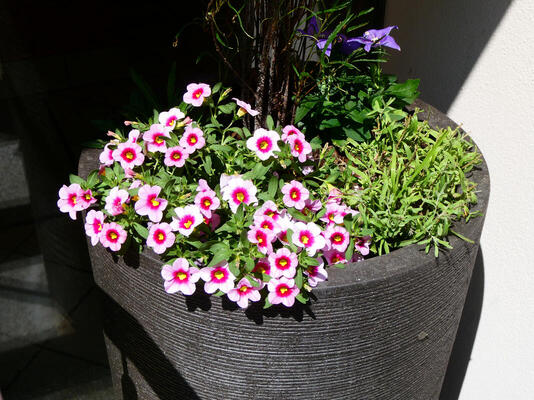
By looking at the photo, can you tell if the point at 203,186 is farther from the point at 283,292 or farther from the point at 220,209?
the point at 283,292

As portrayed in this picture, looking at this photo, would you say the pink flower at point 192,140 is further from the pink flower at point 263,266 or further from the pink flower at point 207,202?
the pink flower at point 263,266

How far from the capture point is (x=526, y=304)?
1870 millimetres

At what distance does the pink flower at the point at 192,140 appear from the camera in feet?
4.75

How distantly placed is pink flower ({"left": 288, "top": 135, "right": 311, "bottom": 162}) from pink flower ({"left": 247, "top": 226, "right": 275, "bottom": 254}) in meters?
0.22

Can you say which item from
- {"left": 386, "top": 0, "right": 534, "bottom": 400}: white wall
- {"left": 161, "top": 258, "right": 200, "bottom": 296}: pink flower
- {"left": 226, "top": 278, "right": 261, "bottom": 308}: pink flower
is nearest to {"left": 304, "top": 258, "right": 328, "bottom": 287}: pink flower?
{"left": 226, "top": 278, "right": 261, "bottom": 308}: pink flower

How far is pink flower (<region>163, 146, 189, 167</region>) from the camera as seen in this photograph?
144cm

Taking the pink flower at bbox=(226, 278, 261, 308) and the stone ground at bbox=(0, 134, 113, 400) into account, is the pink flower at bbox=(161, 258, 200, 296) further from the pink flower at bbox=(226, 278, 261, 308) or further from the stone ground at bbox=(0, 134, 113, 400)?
the stone ground at bbox=(0, 134, 113, 400)

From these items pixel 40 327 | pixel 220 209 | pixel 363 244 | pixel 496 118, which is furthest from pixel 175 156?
pixel 40 327

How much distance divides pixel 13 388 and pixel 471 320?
1.66 metres

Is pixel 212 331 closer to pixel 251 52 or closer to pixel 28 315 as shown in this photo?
pixel 251 52

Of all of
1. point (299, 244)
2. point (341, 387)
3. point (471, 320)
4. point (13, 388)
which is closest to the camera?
point (299, 244)

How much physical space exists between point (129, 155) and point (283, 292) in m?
0.50

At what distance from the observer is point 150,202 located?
53.3 inches

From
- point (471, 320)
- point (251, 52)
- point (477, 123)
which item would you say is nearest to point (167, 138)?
point (251, 52)
